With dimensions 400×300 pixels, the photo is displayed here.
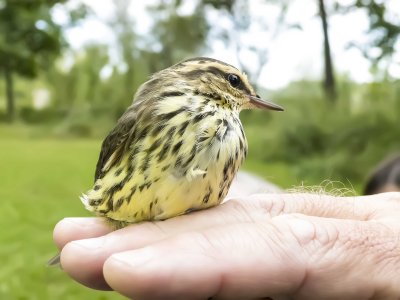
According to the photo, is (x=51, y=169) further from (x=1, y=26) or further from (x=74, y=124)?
(x=1, y=26)

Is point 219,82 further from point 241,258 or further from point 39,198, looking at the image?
point 39,198

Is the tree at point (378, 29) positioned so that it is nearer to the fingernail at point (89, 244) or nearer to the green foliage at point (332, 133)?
the green foliage at point (332, 133)

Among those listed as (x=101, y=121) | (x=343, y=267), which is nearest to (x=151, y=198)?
(x=343, y=267)

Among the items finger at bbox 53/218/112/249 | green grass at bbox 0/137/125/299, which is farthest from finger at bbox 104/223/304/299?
green grass at bbox 0/137/125/299

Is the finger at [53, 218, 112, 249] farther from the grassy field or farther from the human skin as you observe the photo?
the grassy field

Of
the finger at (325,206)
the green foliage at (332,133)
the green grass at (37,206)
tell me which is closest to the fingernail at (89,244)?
the finger at (325,206)
